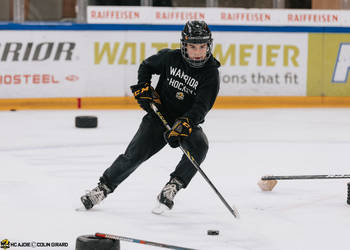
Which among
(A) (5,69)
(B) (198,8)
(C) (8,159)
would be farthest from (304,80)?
(C) (8,159)

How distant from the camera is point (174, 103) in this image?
3.60 m

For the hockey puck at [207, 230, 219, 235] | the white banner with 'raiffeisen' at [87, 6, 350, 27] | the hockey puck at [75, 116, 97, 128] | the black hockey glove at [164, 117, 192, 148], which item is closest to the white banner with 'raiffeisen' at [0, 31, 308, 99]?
the white banner with 'raiffeisen' at [87, 6, 350, 27]

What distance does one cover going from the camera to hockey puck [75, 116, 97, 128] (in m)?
6.66

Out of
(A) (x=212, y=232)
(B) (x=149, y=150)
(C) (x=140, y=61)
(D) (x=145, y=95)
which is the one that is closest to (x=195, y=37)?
(D) (x=145, y=95)

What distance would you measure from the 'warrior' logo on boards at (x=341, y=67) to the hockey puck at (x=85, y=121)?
3448 mm

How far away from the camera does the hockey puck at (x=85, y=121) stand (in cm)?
666

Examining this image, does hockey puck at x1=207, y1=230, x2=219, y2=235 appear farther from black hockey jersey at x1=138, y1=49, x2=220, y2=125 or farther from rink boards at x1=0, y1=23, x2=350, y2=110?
rink boards at x1=0, y1=23, x2=350, y2=110

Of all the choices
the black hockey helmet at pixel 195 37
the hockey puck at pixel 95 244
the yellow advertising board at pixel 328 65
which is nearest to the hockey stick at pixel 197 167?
the black hockey helmet at pixel 195 37

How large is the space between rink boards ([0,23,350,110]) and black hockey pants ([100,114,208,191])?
15.5 ft

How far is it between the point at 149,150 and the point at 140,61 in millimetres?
4861

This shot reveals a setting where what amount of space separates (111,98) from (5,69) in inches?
48.8

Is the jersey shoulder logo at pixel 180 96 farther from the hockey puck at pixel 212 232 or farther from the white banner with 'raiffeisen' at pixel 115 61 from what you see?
the white banner with 'raiffeisen' at pixel 115 61

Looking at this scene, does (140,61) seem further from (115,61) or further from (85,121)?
(85,121)

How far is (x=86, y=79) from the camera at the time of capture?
8281mm
